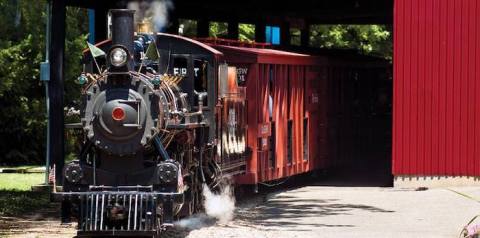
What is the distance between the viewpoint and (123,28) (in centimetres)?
1252

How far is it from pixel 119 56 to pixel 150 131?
0.97 meters

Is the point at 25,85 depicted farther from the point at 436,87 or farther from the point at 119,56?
the point at 119,56

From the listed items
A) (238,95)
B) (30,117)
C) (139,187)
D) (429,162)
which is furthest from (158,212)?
(30,117)

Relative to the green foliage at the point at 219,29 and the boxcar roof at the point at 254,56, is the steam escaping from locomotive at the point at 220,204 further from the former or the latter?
the green foliage at the point at 219,29

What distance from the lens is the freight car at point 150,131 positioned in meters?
12.2

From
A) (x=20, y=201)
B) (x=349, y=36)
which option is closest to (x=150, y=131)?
(x=20, y=201)

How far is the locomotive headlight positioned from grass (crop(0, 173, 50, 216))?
523cm

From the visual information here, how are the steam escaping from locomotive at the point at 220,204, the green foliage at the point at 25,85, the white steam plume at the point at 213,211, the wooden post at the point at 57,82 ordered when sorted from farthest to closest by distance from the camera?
the green foliage at the point at 25,85, the wooden post at the point at 57,82, the steam escaping from locomotive at the point at 220,204, the white steam plume at the point at 213,211

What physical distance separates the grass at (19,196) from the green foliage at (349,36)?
1953 centimetres

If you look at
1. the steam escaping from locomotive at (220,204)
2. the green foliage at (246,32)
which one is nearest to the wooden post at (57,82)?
the steam escaping from locomotive at (220,204)

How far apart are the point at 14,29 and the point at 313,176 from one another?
13827mm

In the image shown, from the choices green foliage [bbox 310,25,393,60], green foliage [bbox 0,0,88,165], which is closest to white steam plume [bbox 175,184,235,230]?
green foliage [bbox 0,0,88,165]

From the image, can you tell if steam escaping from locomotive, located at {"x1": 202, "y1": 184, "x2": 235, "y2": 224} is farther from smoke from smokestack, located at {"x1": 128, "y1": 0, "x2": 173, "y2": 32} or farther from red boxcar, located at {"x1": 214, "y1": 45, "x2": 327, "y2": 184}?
smoke from smokestack, located at {"x1": 128, "y1": 0, "x2": 173, "y2": 32}

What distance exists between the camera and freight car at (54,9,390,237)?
40.1 ft
